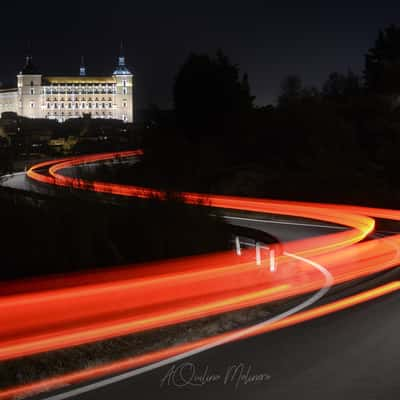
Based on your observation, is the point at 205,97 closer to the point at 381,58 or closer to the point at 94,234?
the point at 381,58

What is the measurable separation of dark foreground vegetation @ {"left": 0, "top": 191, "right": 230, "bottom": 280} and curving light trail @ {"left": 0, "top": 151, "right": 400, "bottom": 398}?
2.15ft

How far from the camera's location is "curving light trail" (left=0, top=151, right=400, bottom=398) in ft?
27.4

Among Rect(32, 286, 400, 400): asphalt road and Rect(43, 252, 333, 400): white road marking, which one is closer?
Rect(32, 286, 400, 400): asphalt road

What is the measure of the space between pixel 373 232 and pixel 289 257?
23.9 ft

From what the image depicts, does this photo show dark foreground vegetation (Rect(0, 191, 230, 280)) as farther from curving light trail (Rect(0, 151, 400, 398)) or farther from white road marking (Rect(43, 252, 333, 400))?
white road marking (Rect(43, 252, 333, 400))

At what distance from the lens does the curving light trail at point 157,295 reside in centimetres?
836

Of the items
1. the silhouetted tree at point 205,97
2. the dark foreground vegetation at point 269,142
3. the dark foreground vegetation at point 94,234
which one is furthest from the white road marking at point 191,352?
the silhouetted tree at point 205,97

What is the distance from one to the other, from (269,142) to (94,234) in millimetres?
33105

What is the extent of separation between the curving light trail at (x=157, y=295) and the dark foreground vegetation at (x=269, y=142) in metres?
16.3

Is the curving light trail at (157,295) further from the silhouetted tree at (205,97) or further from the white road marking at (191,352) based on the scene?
the silhouetted tree at (205,97)

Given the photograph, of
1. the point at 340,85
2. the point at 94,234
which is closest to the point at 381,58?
the point at 340,85

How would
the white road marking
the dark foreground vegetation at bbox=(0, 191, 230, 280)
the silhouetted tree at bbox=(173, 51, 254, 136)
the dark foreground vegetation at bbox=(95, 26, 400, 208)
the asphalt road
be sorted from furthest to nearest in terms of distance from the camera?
the silhouetted tree at bbox=(173, 51, 254, 136) → the dark foreground vegetation at bbox=(95, 26, 400, 208) → the dark foreground vegetation at bbox=(0, 191, 230, 280) → the white road marking → the asphalt road

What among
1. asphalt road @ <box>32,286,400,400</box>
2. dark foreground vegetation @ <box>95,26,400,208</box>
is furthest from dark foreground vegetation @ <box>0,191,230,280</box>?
dark foreground vegetation @ <box>95,26,400,208</box>

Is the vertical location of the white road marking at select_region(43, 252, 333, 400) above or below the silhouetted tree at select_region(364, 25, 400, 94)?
below
